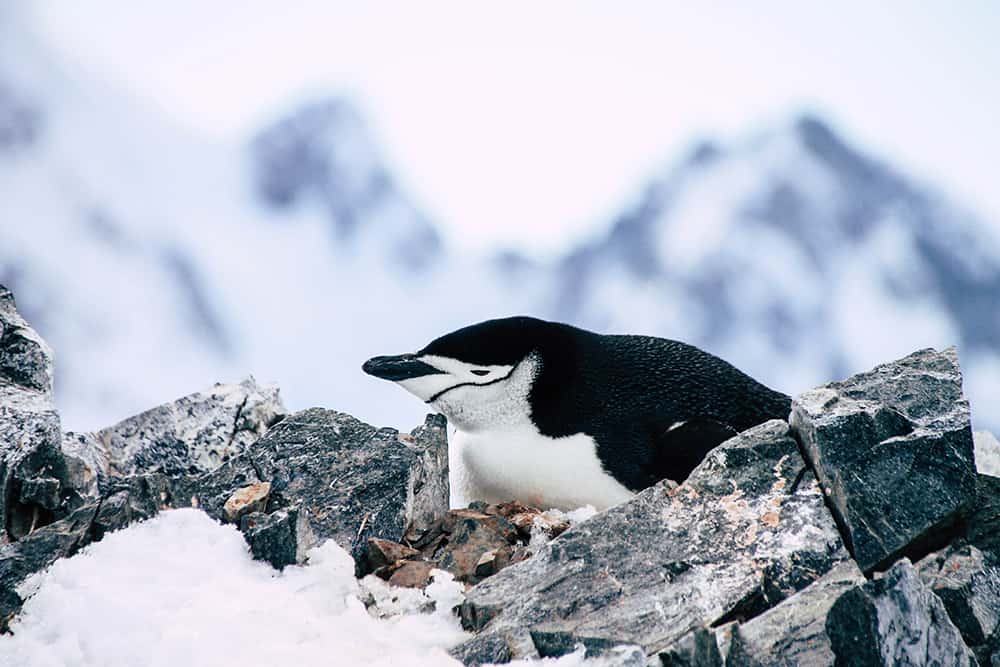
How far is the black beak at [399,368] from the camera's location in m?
6.71

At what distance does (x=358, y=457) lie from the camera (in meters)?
5.75

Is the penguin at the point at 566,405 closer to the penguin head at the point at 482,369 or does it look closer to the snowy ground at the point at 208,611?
the penguin head at the point at 482,369

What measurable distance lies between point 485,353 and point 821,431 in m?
2.26

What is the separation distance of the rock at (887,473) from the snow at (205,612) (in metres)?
1.61

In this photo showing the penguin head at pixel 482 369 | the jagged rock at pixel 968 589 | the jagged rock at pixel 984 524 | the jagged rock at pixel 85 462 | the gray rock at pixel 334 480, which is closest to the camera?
the jagged rock at pixel 968 589

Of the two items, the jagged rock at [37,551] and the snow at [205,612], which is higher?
the jagged rock at [37,551]

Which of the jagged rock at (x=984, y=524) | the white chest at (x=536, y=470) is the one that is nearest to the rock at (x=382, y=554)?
the white chest at (x=536, y=470)

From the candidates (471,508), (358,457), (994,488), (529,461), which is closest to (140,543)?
(358,457)

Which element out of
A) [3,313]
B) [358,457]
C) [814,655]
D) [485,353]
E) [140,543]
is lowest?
[814,655]

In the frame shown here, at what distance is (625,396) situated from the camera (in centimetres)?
664

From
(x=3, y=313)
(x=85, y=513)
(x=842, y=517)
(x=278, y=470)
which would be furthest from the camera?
(x=3, y=313)

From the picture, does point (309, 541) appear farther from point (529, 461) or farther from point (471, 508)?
point (529, 461)

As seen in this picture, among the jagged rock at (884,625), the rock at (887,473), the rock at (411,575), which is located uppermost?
the rock at (411,575)

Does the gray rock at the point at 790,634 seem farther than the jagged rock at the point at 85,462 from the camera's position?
No
